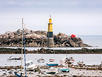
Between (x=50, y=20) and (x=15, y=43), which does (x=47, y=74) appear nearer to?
(x=50, y=20)

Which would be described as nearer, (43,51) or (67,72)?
(67,72)

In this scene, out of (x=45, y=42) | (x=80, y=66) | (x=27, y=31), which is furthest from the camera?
(x=27, y=31)

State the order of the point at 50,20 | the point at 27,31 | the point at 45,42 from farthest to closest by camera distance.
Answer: the point at 27,31
the point at 45,42
the point at 50,20

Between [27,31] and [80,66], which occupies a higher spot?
[27,31]

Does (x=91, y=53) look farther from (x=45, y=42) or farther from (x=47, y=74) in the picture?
(x=47, y=74)

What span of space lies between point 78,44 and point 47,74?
249 feet

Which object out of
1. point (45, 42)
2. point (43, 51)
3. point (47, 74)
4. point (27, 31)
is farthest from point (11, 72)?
point (27, 31)

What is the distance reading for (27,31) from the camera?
131000mm

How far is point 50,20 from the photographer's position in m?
93.6

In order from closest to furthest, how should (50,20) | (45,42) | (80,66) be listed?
(80,66) < (50,20) < (45,42)

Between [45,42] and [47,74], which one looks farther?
[45,42]

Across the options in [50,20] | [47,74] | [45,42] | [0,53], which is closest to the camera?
[47,74]

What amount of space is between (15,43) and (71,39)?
A: 20972 mm

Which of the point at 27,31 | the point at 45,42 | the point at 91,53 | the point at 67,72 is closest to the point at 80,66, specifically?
the point at 67,72
